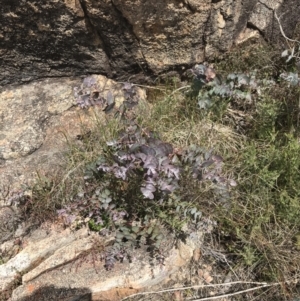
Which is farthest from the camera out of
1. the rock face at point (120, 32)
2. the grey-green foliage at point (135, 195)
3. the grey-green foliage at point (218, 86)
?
the grey-green foliage at point (218, 86)

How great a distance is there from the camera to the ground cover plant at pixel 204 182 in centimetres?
231

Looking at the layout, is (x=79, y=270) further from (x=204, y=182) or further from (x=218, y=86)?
(x=218, y=86)

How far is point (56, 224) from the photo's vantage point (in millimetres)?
2584

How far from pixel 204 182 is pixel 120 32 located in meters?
1.16

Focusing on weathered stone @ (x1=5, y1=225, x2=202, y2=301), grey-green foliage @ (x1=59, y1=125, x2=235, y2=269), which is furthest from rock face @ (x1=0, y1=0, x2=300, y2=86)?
weathered stone @ (x1=5, y1=225, x2=202, y2=301)

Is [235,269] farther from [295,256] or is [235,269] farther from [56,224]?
[56,224]

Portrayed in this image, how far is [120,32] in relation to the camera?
2848 mm

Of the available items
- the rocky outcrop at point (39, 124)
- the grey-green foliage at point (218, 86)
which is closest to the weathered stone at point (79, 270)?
the rocky outcrop at point (39, 124)

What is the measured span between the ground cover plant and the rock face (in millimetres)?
309

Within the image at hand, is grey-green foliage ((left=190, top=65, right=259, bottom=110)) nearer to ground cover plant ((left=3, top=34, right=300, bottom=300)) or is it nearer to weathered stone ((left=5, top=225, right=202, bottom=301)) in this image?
ground cover plant ((left=3, top=34, right=300, bottom=300))

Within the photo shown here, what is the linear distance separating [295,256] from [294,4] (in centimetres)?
178

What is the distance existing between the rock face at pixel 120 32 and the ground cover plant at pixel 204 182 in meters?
0.31

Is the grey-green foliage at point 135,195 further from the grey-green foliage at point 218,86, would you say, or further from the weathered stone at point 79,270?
the grey-green foliage at point 218,86

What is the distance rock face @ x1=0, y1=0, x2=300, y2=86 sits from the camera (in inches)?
106
